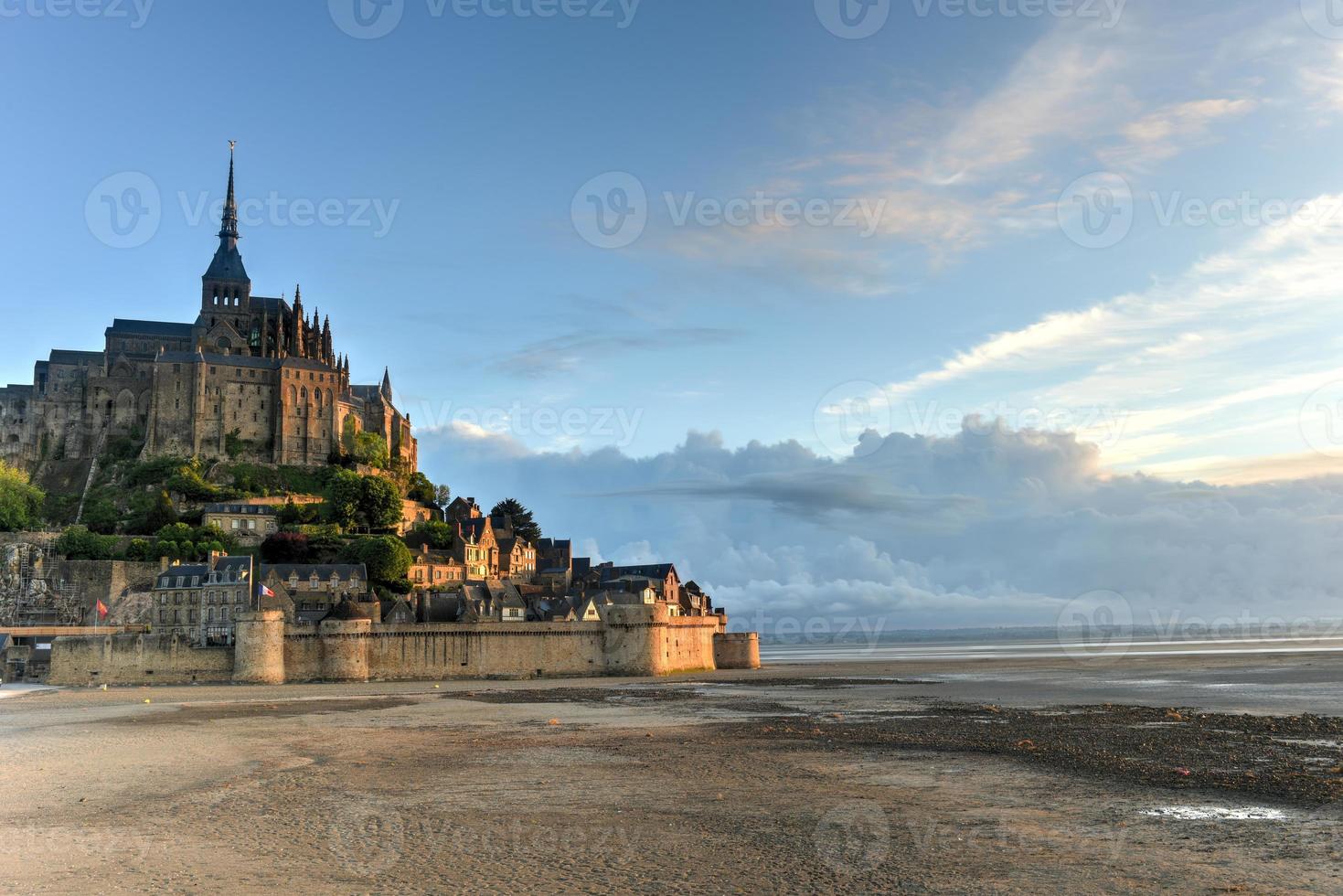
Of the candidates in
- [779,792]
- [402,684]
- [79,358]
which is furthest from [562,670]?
[79,358]

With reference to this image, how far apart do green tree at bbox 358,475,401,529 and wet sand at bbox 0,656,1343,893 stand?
142ft

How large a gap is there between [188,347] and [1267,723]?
97.1 meters

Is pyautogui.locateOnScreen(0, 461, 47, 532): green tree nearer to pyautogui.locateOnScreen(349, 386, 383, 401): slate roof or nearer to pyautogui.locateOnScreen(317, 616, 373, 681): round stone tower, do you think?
pyautogui.locateOnScreen(349, 386, 383, 401): slate roof

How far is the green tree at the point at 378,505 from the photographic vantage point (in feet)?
285

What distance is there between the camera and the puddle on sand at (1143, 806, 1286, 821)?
64.3 feet

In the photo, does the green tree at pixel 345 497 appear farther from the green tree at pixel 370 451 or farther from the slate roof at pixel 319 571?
the slate roof at pixel 319 571

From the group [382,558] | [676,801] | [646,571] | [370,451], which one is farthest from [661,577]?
[676,801]

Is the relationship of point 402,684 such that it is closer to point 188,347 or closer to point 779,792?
point 779,792

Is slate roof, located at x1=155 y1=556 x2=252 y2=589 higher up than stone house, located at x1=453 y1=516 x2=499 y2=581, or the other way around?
stone house, located at x1=453 y1=516 x2=499 y2=581

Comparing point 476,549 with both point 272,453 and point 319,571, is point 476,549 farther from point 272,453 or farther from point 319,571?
point 272,453

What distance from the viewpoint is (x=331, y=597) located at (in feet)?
236

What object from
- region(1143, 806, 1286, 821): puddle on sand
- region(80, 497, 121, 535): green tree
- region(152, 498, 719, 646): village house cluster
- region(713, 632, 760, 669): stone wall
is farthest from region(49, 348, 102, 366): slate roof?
region(1143, 806, 1286, 821): puddle on sand

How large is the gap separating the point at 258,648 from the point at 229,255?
58123 mm

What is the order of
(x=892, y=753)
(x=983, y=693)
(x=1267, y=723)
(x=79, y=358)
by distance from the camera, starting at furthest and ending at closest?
(x=79, y=358)
(x=983, y=693)
(x=1267, y=723)
(x=892, y=753)
